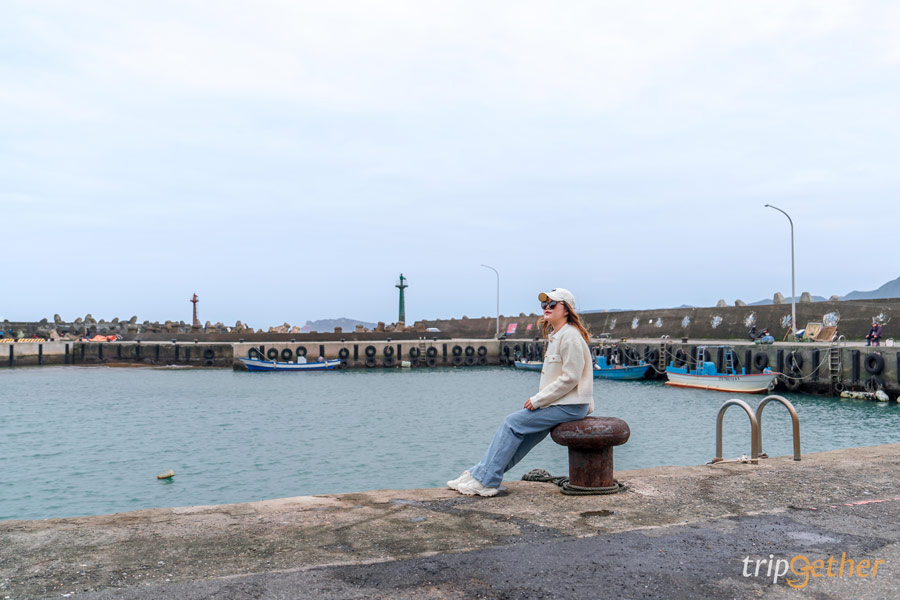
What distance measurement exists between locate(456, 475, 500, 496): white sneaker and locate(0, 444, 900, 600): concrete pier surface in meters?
0.08

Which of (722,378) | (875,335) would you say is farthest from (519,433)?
(722,378)

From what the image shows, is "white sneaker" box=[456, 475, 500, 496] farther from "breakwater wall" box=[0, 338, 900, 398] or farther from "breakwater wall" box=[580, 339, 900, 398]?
"breakwater wall" box=[0, 338, 900, 398]

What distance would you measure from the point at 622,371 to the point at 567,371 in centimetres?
3915

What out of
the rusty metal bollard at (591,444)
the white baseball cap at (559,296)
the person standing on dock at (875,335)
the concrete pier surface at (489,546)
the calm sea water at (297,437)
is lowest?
the calm sea water at (297,437)

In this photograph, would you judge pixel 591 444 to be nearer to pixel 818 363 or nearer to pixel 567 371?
pixel 567 371

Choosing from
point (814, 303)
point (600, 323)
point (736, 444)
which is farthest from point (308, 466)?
point (600, 323)

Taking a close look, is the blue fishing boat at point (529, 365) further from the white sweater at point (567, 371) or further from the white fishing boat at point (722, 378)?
the white sweater at point (567, 371)

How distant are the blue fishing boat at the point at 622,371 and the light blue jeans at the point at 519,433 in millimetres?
38287

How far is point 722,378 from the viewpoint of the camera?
3384cm

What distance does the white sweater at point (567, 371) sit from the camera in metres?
5.96

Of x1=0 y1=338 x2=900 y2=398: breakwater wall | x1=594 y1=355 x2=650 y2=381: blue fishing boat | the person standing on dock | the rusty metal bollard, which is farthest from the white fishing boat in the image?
the rusty metal bollard

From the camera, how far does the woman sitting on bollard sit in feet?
19.6

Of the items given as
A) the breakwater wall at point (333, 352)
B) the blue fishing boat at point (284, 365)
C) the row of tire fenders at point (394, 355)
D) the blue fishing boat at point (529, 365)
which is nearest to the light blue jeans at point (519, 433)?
the breakwater wall at point (333, 352)

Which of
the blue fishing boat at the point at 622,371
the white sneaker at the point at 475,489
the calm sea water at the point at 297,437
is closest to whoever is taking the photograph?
the white sneaker at the point at 475,489
